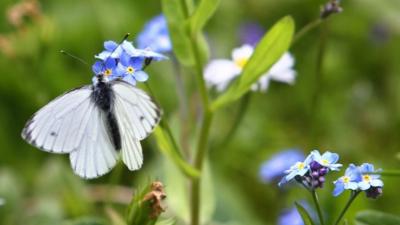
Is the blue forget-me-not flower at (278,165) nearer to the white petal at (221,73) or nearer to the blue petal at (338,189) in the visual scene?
the white petal at (221,73)

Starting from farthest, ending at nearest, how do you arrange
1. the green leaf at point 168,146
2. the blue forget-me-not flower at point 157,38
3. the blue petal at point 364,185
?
the blue forget-me-not flower at point 157,38 < the green leaf at point 168,146 < the blue petal at point 364,185

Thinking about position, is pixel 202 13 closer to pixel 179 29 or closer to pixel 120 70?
pixel 179 29

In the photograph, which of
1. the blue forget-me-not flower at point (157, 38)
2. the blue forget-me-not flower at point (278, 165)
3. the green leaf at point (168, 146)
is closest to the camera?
the green leaf at point (168, 146)

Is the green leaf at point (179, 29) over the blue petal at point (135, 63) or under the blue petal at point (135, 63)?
over

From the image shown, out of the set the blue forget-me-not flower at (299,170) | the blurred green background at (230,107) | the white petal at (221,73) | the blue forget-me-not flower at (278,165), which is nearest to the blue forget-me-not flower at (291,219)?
the blurred green background at (230,107)

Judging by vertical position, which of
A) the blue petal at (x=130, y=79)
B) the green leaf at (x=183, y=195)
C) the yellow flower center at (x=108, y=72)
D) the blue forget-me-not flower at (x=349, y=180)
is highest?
the green leaf at (x=183, y=195)

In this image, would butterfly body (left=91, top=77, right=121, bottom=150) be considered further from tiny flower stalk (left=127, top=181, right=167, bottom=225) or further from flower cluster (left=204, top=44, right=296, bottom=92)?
flower cluster (left=204, top=44, right=296, bottom=92)

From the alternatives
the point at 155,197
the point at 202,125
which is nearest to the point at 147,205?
the point at 155,197
